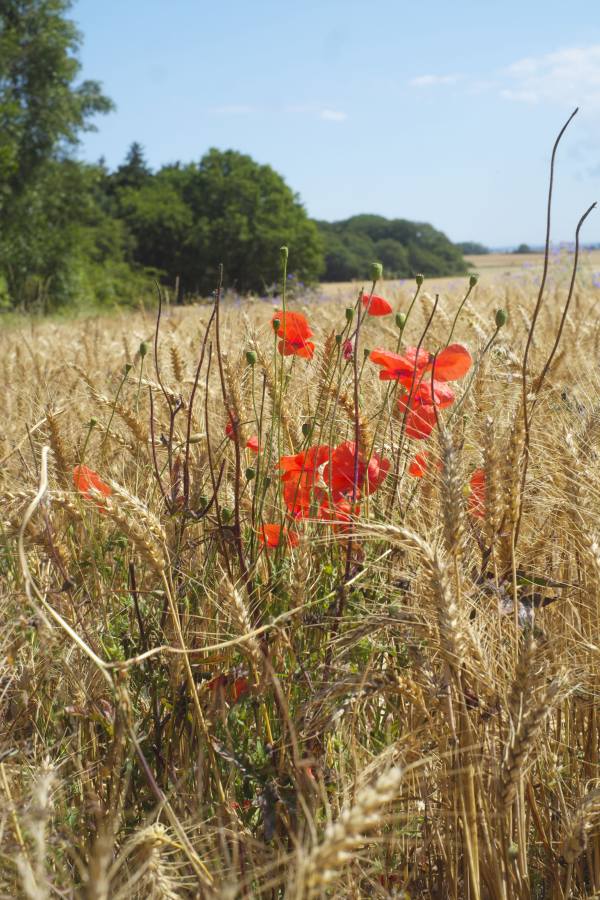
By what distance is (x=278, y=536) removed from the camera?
4.21 ft

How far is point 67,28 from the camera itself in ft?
65.2

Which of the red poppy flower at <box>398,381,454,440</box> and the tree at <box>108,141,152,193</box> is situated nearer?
the red poppy flower at <box>398,381,454,440</box>

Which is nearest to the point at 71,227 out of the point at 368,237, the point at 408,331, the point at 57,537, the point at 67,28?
the point at 67,28

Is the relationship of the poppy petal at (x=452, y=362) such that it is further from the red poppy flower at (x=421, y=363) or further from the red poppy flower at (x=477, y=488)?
the red poppy flower at (x=477, y=488)

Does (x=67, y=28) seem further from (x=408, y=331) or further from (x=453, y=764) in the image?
(x=453, y=764)

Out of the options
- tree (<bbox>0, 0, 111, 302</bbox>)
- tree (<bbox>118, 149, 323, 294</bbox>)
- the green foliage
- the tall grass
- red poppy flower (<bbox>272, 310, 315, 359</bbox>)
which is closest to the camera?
the tall grass

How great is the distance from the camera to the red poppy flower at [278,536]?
4.14 feet

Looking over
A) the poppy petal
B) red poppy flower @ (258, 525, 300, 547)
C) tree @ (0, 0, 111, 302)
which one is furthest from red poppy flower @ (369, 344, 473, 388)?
tree @ (0, 0, 111, 302)

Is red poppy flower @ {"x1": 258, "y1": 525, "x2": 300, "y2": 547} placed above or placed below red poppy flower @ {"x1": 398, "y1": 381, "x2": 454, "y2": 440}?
below

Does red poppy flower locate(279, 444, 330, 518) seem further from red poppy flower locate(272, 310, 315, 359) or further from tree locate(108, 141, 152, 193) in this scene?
tree locate(108, 141, 152, 193)

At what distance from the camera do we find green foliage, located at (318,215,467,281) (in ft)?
140

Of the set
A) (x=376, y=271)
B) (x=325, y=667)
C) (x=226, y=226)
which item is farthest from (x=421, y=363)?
(x=226, y=226)

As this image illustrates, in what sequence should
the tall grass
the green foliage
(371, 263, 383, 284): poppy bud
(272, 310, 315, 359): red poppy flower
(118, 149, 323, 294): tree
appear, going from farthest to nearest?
1. the green foliage
2. (118, 149, 323, 294): tree
3. (272, 310, 315, 359): red poppy flower
4. (371, 263, 383, 284): poppy bud
5. the tall grass

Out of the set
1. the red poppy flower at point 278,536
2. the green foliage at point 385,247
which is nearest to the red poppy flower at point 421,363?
the red poppy flower at point 278,536
